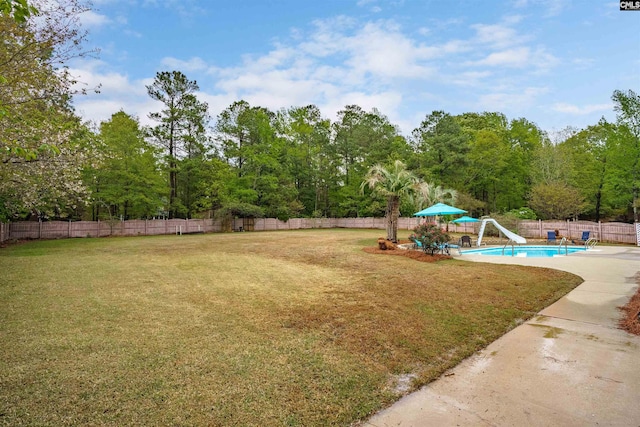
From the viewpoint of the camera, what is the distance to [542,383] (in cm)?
287

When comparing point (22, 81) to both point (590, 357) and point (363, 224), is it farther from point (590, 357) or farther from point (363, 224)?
point (363, 224)

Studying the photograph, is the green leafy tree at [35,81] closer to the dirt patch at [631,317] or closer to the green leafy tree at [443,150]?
the dirt patch at [631,317]

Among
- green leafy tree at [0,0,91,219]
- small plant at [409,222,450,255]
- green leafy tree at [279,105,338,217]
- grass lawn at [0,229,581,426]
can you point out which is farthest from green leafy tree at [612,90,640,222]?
green leafy tree at [0,0,91,219]

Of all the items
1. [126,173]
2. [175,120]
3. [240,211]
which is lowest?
[240,211]

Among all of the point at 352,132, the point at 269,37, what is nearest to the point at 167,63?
the point at 269,37

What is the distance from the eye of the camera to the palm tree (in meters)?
14.5

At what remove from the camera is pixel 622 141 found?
25.0m

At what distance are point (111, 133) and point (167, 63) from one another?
7.54m

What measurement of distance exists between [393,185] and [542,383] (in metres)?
12.1

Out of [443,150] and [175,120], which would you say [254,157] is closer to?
[175,120]

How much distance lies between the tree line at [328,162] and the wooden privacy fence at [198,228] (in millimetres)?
1063

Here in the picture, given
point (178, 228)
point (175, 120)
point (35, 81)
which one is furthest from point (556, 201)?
point (175, 120)

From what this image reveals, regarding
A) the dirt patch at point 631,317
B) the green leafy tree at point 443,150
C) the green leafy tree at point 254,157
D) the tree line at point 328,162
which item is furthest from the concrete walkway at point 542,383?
the green leafy tree at point 254,157

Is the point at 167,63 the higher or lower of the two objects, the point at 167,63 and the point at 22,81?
the higher
